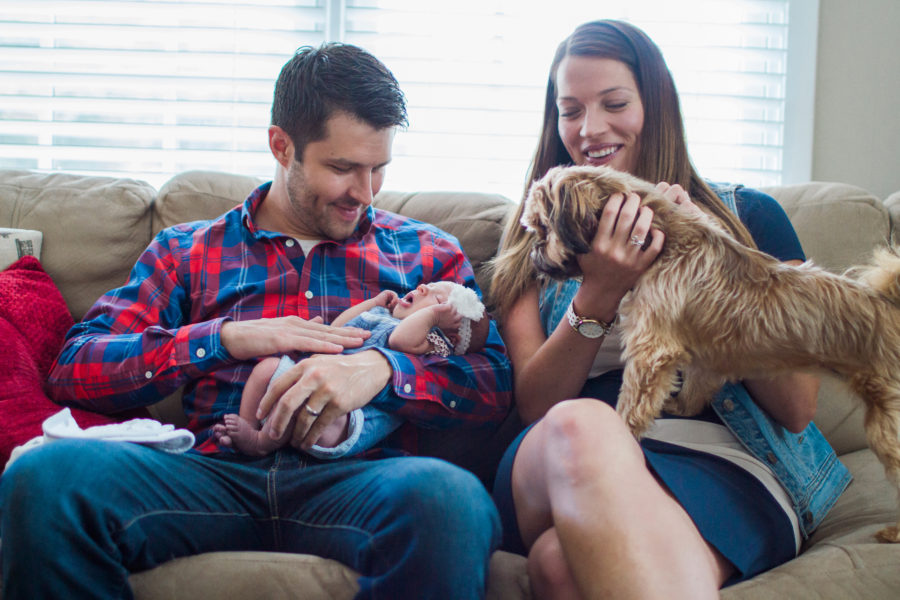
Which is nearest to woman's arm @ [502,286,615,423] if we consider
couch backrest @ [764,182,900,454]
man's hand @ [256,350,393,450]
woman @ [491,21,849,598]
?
woman @ [491,21,849,598]

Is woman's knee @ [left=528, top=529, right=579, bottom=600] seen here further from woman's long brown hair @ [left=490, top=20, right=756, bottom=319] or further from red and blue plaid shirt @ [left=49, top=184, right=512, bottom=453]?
woman's long brown hair @ [left=490, top=20, right=756, bottom=319]

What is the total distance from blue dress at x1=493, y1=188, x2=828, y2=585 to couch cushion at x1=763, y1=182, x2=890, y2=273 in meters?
1.00

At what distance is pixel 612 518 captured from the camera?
4.01 feet

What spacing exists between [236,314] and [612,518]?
124 cm

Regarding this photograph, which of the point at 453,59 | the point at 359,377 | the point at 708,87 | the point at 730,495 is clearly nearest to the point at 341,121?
the point at 359,377

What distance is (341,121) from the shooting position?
1.91 meters

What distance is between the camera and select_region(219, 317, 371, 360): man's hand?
173 centimetres

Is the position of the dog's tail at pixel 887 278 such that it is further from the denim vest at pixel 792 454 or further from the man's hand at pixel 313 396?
the man's hand at pixel 313 396

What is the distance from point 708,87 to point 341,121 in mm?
2256

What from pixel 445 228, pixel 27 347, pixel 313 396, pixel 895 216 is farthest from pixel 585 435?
pixel 895 216

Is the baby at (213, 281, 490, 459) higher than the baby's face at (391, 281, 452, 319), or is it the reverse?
the baby's face at (391, 281, 452, 319)

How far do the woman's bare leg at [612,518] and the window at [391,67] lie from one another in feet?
7.30

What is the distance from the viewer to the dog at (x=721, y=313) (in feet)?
4.73

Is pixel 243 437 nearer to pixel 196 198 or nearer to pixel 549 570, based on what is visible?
pixel 549 570
